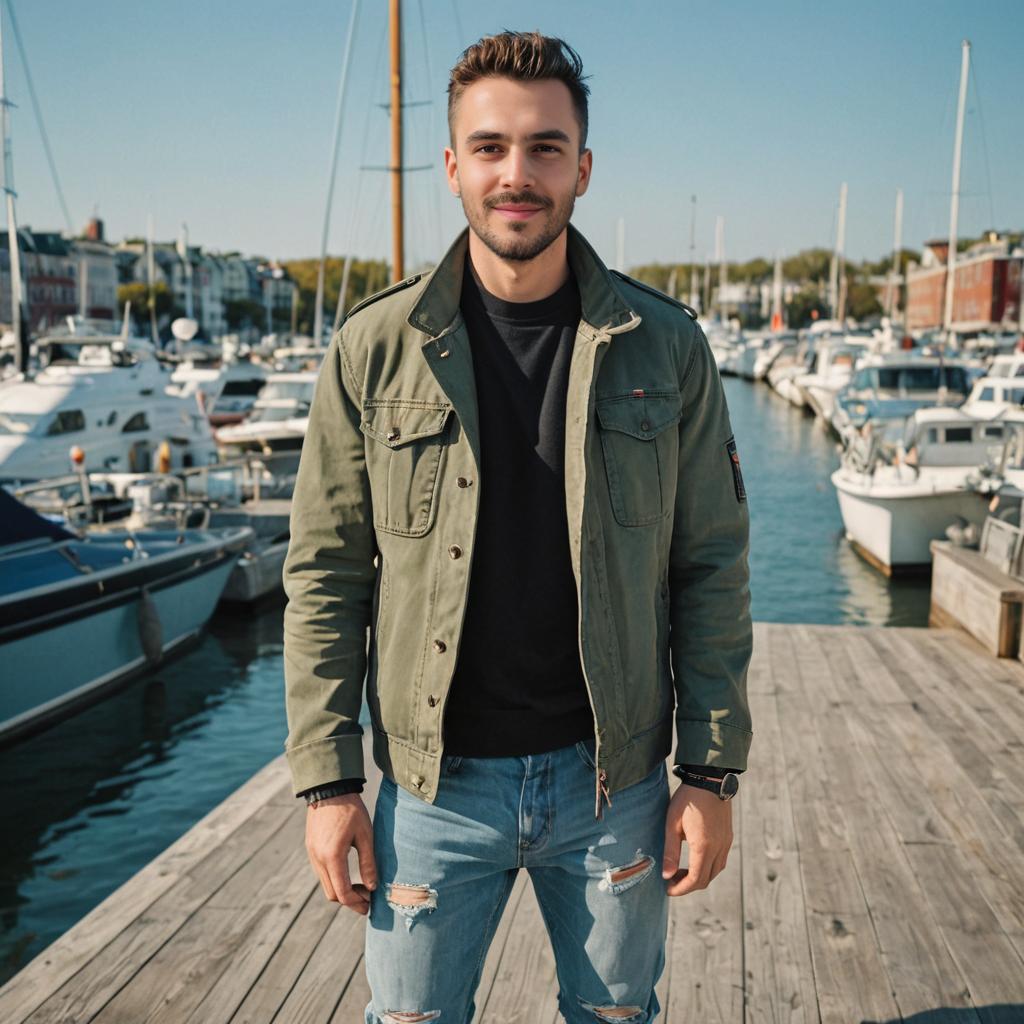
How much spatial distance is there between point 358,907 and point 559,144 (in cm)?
133

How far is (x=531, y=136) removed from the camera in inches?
73.4

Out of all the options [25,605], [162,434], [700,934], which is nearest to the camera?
[700,934]

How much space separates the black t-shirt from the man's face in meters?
0.23

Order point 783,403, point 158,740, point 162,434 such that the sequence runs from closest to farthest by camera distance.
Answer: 1. point 158,740
2. point 162,434
3. point 783,403

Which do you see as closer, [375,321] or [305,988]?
[375,321]

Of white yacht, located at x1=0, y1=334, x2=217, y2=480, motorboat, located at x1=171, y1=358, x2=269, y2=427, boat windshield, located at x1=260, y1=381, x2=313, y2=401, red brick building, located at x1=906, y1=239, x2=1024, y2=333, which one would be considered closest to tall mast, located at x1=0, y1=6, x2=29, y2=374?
white yacht, located at x1=0, y1=334, x2=217, y2=480

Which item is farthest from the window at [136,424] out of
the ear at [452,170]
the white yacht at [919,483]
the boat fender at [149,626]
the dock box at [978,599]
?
the ear at [452,170]

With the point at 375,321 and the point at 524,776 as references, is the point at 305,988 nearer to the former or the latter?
the point at 524,776

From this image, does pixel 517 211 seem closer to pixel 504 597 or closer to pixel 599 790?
pixel 504 597

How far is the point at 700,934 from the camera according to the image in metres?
3.38

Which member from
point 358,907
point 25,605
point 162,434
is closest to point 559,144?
point 358,907

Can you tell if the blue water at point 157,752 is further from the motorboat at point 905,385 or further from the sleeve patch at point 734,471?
the motorboat at point 905,385

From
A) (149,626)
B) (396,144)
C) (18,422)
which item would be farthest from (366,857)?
(18,422)

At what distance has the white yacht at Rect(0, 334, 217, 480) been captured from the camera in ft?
59.8
